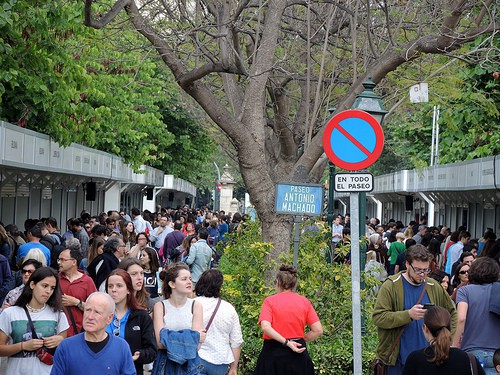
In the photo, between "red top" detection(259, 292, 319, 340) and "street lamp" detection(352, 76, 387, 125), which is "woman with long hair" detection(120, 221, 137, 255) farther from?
"red top" detection(259, 292, 319, 340)

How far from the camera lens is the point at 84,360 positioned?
20.6ft

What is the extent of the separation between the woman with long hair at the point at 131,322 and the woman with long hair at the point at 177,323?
24cm

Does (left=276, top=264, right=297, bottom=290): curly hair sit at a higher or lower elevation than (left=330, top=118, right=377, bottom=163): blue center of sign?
lower

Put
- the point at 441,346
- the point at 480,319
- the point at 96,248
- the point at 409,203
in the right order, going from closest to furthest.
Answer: the point at 441,346
the point at 480,319
the point at 96,248
the point at 409,203

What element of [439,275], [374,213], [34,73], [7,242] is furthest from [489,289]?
[374,213]

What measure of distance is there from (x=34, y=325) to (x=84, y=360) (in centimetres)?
166

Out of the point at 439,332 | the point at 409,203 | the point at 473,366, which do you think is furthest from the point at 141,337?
the point at 409,203

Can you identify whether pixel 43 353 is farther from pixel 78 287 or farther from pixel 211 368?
pixel 78 287

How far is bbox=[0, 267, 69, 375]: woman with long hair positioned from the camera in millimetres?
7723

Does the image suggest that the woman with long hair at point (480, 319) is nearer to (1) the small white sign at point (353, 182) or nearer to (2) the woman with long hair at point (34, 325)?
(1) the small white sign at point (353, 182)

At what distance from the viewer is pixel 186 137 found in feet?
155

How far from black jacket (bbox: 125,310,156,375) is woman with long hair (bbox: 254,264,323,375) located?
1135 millimetres

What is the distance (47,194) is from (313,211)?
18.3 metres

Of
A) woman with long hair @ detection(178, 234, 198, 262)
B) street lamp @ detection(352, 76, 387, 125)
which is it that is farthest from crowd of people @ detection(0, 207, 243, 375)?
woman with long hair @ detection(178, 234, 198, 262)
